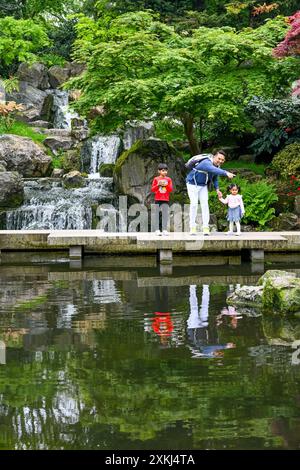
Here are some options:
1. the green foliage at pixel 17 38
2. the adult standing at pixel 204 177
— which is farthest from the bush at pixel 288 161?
the green foliage at pixel 17 38

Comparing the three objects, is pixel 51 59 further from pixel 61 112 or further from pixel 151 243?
pixel 151 243

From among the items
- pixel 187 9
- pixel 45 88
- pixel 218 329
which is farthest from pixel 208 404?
pixel 45 88

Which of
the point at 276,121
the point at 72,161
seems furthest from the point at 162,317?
the point at 72,161

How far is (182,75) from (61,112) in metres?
14.9

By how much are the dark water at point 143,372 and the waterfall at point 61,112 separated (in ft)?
67.0

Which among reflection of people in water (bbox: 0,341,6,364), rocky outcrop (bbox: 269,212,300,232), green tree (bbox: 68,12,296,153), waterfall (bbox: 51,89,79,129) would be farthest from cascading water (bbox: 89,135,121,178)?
reflection of people in water (bbox: 0,341,6,364)

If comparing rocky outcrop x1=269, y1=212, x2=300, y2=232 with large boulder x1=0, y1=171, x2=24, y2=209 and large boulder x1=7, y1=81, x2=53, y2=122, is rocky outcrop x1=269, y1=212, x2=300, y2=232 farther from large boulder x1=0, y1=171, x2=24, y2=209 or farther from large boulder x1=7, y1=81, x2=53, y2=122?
large boulder x1=7, y1=81, x2=53, y2=122

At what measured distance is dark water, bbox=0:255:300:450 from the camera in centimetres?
427

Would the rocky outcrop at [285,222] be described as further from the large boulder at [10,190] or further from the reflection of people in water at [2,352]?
the reflection of people in water at [2,352]

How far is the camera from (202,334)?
21.9 ft

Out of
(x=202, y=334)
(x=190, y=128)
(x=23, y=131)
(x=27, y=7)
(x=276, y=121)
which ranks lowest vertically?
(x=202, y=334)

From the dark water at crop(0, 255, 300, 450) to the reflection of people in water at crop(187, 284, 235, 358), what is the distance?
0.02 meters

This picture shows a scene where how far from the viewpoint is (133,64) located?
15.9 metres

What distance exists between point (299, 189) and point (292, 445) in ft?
41.4
